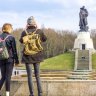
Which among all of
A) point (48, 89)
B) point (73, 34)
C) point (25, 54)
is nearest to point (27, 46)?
point (25, 54)

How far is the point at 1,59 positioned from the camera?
28.4ft

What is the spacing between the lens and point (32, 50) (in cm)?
878

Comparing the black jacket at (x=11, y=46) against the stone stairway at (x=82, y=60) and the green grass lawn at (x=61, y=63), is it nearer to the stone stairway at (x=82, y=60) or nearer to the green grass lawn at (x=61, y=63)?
the stone stairway at (x=82, y=60)

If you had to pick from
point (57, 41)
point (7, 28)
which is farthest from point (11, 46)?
point (57, 41)

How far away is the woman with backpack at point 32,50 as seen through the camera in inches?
344

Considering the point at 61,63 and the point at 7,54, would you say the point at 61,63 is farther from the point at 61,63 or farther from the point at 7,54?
the point at 7,54

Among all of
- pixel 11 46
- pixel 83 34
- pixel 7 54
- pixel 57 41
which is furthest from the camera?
pixel 57 41

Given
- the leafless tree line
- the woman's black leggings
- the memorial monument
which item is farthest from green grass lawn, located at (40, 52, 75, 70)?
the woman's black leggings

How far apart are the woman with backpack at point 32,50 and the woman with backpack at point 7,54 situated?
0.25m

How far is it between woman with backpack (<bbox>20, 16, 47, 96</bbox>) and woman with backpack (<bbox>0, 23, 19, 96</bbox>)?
0.81 feet

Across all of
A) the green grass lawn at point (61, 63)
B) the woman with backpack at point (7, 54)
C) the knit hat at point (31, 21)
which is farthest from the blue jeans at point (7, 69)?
the green grass lawn at point (61, 63)

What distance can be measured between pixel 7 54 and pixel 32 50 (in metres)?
0.56

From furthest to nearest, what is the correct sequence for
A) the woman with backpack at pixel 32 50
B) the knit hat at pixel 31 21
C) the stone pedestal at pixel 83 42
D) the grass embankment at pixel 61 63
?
1. the stone pedestal at pixel 83 42
2. the grass embankment at pixel 61 63
3. the knit hat at pixel 31 21
4. the woman with backpack at pixel 32 50

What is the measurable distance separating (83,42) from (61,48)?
4075 cm
